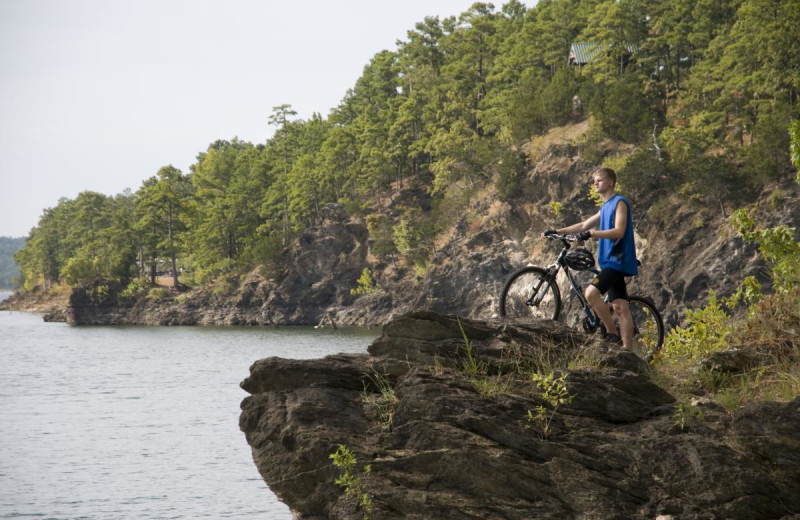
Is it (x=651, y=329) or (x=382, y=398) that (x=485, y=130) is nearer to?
(x=651, y=329)

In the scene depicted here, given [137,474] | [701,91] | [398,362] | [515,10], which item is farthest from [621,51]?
[398,362]

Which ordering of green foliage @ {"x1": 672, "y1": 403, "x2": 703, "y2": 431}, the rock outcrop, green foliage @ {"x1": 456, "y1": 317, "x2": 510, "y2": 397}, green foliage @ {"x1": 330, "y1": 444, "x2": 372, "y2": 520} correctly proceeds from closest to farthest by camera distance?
1. the rock outcrop
2. green foliage @ {"x1": 672, "y1": 403, "x2": 703, "y2": 431}
3. green foliage @ {"x1": 330, "y1": 444, "x2": 372, "y2": 520}
4. green foliage @ {"x1": 456, "y1": 317, "x2": 510, "y2": 397}

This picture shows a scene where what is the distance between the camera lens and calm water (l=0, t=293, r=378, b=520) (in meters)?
25.6

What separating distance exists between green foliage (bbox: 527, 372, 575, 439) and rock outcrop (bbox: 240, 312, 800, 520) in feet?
0.10

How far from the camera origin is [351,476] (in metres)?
7.57

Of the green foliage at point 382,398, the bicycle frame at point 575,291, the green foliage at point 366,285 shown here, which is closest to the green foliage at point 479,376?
the green foliage at point 382,398

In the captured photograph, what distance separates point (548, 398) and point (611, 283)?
2.11 meters

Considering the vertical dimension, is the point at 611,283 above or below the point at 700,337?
above

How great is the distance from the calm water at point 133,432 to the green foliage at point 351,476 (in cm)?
1748

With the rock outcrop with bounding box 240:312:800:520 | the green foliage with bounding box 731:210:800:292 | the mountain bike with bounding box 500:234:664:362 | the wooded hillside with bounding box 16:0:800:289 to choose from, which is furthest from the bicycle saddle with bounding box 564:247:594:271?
the wooded hillside with bounding box 16:0:800:289

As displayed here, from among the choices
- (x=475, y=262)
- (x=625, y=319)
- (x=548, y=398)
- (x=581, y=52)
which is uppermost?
(x=581, y=52)

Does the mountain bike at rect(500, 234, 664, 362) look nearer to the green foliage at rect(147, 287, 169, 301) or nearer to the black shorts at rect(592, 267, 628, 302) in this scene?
the black shorts at rect(592, 267, 628, 302)

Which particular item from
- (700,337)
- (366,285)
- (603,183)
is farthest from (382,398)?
(366,285)

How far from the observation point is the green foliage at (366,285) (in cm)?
9431
